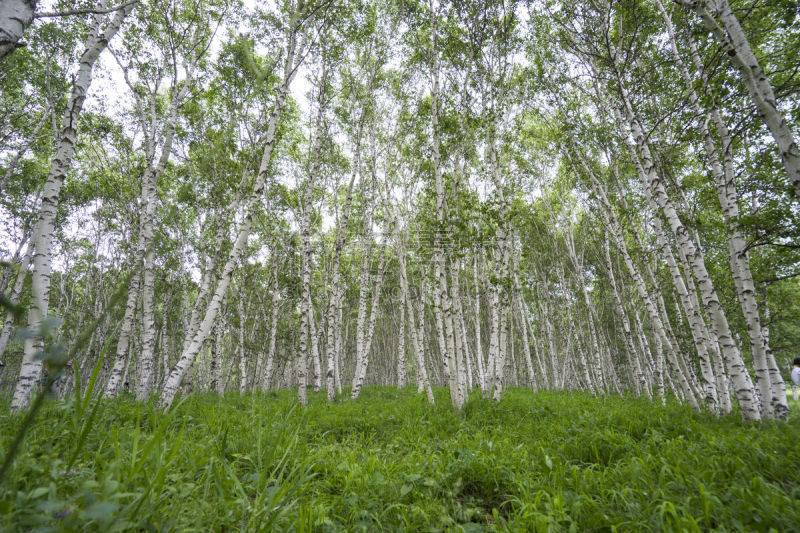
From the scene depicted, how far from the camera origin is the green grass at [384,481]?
2025 millimetres

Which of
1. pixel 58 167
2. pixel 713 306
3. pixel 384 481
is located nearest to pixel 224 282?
pixel 58 167

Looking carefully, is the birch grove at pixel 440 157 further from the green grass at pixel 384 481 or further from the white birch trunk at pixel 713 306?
the green grass at pixel 384 481

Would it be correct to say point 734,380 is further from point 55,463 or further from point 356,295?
point 356,295

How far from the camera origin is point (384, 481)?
330cm

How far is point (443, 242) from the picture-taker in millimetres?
8883

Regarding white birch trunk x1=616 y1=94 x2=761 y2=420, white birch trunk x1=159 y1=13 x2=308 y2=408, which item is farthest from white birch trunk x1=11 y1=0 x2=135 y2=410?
white birch trunk x1=616 y1=94 x2=761 y2=420

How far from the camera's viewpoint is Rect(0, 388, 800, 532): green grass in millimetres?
2025

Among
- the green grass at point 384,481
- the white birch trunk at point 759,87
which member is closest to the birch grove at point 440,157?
the white birch trunk at point 759,87

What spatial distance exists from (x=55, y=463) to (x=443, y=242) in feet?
25.8

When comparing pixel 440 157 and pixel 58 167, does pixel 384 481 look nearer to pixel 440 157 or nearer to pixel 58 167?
pixel 58 167

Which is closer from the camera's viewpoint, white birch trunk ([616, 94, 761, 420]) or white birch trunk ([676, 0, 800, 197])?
white birch trunk ([676, 0, 800, 197])

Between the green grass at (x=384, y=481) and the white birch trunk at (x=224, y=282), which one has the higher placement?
the white birch trunk at (x=224, y=282)

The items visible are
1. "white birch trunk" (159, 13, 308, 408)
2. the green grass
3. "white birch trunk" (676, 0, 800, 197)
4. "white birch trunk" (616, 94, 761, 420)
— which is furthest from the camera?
"white birch trunk" (159, 13, 308, 408)

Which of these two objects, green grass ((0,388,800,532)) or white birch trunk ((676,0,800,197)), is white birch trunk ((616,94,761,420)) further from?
white birch trunk ((676,0,800,197))
